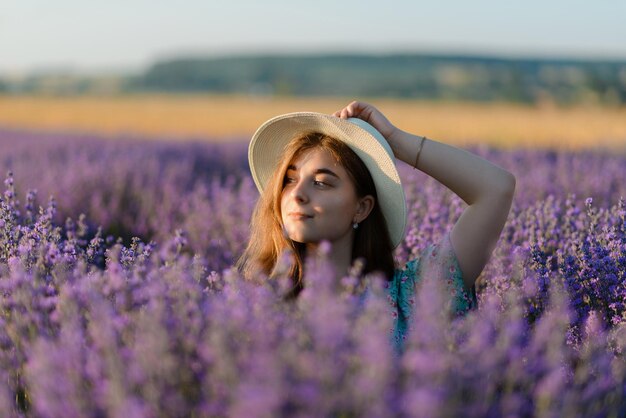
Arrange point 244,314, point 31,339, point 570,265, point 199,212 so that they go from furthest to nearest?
point 199,212, point 570,265, point 31,339, point 244,314

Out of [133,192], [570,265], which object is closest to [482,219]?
[570,265]

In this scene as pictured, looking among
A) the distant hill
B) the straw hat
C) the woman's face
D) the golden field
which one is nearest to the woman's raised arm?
the straw hat

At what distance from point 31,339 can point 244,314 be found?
1.77ft

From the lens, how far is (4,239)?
2287 millimetres

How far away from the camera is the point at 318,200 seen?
2.36 m

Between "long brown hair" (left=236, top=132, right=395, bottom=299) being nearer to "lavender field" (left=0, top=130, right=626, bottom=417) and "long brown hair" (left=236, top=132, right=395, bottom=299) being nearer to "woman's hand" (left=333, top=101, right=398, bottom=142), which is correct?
"woman's hand" (left=333, top=101, right=398, bottom=142)

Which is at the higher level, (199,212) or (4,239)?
(4,239)

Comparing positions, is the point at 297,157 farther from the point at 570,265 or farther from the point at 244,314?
the point at 244,314

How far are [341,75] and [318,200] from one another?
88.9 meters

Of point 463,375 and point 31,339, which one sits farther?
point 31,339

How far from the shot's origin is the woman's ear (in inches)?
99.4

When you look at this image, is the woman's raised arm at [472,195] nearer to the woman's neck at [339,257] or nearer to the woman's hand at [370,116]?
the woman's hand at [370,116]

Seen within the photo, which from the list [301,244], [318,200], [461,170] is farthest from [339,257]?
[461,170]

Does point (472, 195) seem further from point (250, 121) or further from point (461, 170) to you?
point (250, 121)
